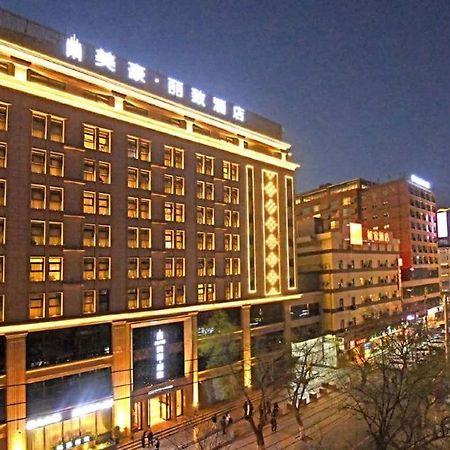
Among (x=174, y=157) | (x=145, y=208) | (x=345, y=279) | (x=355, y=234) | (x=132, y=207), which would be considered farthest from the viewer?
(x=355, y=234)

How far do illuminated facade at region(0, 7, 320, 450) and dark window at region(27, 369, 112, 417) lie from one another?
2.6 inches

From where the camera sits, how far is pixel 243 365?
34156mm

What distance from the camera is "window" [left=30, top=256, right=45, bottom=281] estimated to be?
24016mm

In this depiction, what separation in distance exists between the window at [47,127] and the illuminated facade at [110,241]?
0.24 ft

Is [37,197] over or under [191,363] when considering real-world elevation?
over

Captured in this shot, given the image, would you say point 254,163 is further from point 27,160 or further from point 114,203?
point 27,160

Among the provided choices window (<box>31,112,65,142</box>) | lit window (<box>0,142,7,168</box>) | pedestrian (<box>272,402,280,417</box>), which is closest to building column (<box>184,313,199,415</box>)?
pedestrian (<box>272,402,280,417</box>)

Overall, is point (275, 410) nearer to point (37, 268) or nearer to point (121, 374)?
point (121, 374)

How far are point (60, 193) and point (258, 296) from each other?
18456mm

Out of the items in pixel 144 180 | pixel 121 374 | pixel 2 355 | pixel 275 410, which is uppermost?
pixel 144 180

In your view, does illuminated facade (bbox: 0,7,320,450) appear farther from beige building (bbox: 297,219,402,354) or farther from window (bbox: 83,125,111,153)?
beige building (bbox: 297,219,402,354)

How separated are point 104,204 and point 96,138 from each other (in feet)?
13.3

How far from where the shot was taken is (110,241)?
2739cm

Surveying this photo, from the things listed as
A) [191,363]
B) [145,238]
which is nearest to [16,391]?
[145,238]
